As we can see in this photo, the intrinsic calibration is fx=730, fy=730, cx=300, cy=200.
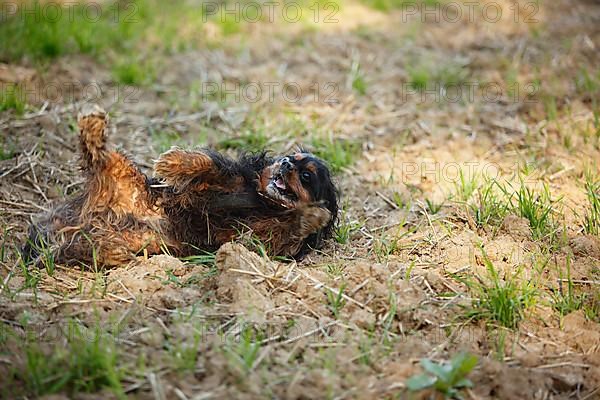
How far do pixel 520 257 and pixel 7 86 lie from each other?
433 centimetres

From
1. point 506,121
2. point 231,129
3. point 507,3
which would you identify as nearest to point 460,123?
point 506,121

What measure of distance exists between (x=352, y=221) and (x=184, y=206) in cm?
110

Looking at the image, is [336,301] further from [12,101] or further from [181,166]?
[12,101]

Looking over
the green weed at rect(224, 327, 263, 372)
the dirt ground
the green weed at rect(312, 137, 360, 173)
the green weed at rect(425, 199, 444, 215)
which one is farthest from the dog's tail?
the green weed at rect(425, 199, 444, 215)

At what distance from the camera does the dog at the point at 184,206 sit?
4.11 m

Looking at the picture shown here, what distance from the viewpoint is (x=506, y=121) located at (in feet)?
20.0

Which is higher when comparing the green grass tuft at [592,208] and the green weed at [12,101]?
the green weed at [12,101]

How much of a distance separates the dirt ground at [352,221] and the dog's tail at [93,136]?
64 cm

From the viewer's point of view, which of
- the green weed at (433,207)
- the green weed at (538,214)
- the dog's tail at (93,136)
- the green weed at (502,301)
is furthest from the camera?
the green weed at (433,207)

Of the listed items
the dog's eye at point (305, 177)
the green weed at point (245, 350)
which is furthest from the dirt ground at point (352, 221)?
the dog's eye at point (305, 177)

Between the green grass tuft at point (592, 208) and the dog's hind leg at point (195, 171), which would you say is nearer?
the dog's hind leg at point (195, 171)

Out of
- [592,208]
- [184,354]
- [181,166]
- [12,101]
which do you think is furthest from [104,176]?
[592,208]

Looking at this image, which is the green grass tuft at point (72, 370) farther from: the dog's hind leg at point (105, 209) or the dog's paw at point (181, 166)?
the dog's paw at point (181, 166)

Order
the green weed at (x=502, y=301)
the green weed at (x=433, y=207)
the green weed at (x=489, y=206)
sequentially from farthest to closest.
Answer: the green weed at (x=433, y=207), the green weed at (x=489, y=206), the green weed at (x=502, y=301)
